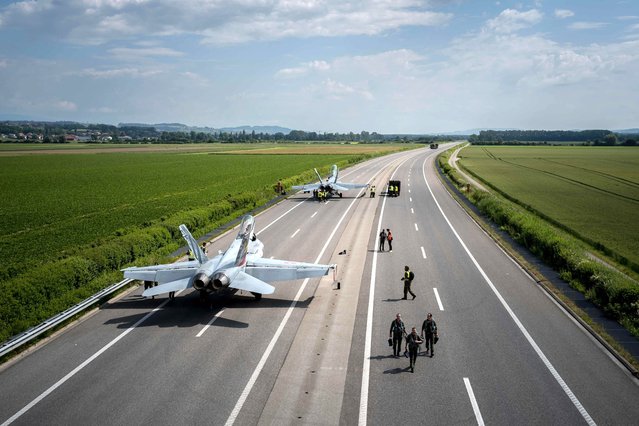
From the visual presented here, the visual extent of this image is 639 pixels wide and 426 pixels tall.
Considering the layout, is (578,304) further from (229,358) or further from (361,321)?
(229,358)

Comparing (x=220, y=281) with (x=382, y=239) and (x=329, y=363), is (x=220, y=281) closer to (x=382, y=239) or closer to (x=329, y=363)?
(x=329, y=363)

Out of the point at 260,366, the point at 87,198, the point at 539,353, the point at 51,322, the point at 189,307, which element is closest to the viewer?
the point at 260,366

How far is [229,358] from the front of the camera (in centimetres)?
1816

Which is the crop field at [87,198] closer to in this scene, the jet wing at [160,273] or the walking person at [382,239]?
the jet wing at [160,273]

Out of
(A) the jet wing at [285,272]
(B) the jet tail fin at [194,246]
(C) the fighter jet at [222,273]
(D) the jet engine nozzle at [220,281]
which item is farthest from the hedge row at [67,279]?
(A) the jet wing at [285,272]

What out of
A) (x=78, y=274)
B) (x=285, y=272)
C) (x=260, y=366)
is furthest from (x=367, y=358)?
(x=78, y=274)

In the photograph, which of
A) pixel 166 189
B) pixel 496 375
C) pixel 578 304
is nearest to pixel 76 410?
pixel 496 375

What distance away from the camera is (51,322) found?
2014 centimetres

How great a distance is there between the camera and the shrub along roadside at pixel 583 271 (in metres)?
21.9

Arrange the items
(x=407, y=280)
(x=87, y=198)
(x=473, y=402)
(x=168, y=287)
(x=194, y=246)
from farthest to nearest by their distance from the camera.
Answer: (x=87, y=198) < (x=407, y=280) < (x=194, y=246) < (x=168, y=287) < (x=473, y=402)

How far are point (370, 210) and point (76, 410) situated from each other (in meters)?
42.5

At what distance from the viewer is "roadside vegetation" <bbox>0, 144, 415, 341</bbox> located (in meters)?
23.4

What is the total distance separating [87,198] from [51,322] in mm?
48118

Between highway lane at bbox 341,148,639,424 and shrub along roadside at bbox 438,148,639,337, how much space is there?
2.38 metres
